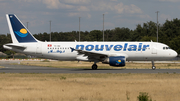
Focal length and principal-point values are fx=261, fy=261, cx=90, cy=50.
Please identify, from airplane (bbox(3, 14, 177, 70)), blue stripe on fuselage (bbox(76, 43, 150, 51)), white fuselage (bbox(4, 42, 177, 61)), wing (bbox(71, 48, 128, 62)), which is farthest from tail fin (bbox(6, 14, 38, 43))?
blue stripe on fuselage (bbox(76, 43, 150, 51))

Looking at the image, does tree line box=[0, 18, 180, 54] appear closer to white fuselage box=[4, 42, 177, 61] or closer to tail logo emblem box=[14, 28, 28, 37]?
white fuselage box=[4, 42, 177, 61]

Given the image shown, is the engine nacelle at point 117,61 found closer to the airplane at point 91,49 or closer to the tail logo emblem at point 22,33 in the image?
the airplane at point 91,49

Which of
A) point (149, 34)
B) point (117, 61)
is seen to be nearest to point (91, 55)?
point (117, 61)

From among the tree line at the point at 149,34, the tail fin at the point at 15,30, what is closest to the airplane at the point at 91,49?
the tail fin at the point at 15,30

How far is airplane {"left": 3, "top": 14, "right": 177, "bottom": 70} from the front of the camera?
36906mm

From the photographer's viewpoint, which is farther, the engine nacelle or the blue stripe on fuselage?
the blue stripe on fuselage

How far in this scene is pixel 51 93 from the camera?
16234 mm

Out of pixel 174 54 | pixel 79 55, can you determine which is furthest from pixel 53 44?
pixel 174 54

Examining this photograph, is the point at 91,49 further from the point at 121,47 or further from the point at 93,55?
the point at 121,47

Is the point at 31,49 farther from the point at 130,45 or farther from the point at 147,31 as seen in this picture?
the point at 147,31

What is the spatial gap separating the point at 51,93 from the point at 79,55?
21.6 m

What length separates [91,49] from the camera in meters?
38.0

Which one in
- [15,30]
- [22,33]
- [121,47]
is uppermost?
[15,30]

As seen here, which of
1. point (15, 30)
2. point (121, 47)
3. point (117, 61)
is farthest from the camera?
point (15, 30)
